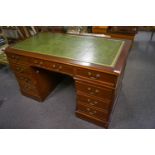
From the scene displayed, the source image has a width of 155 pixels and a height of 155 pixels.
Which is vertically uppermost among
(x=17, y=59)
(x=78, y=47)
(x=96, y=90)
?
(x=78, y=47)

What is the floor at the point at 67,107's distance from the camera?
1496 mm

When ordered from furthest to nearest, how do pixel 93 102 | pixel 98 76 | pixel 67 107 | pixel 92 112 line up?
pixel 67 107, pixel 92 112, pixel 93 102, pixel 98 76

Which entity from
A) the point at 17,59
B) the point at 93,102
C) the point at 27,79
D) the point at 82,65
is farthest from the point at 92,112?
the point at 17,59

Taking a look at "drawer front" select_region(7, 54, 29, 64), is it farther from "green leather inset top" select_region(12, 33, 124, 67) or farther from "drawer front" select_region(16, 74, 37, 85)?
"drawer front" select_region(16, 74, 37, 85)

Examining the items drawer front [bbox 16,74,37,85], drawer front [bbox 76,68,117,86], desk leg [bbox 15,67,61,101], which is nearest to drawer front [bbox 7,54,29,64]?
desk leg [bbox 15,67,61,101]

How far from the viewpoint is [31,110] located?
5.54ft

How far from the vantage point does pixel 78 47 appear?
4.40 ft

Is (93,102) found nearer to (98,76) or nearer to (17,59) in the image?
Answer: (98,76)

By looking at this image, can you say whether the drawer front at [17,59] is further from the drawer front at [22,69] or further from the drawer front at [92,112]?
the drawer front at [92,112]

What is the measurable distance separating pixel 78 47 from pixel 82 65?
0.36m

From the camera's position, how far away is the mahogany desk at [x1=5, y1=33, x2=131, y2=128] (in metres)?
1.05
